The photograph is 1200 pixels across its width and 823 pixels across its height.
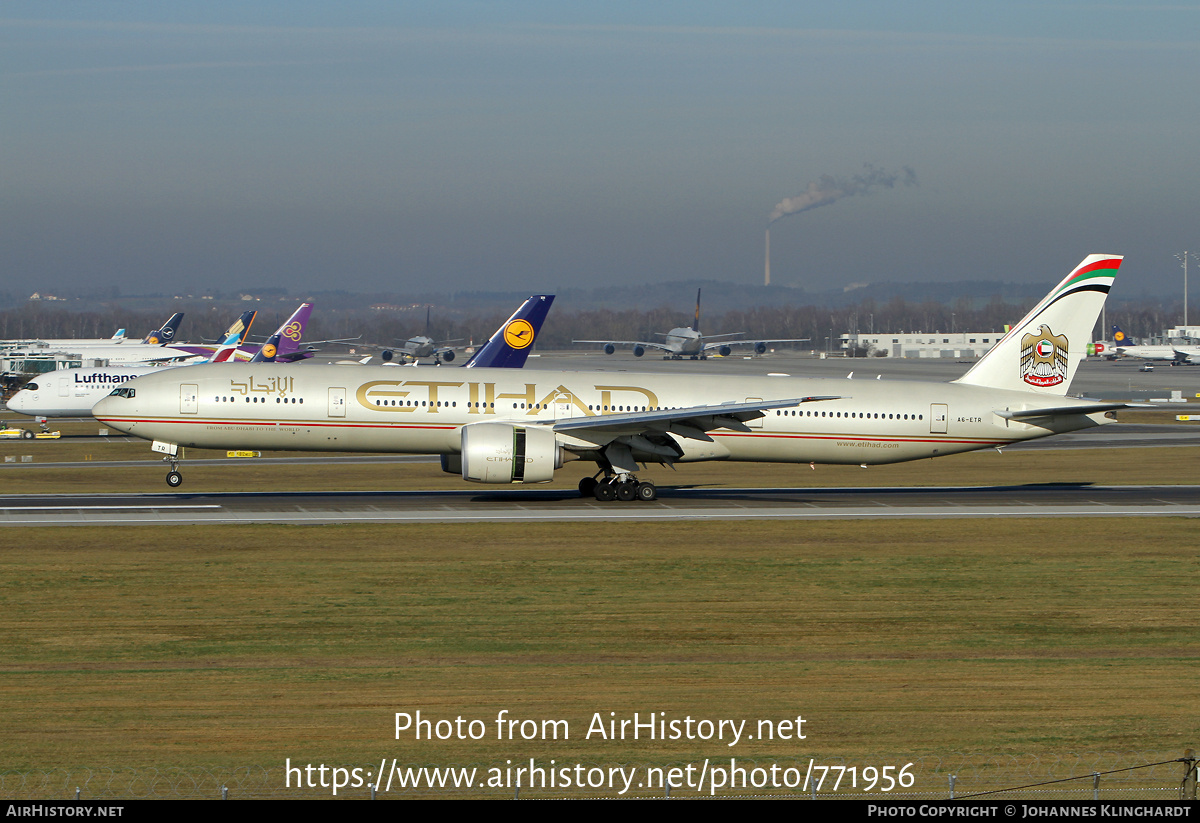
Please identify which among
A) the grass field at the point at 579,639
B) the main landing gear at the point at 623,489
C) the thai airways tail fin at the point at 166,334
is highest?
the thai airways tail fin at the point at 166,334

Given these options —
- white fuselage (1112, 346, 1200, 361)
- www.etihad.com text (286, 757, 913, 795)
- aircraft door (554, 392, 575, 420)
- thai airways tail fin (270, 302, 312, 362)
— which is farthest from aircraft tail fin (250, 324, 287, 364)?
white fuselage (1112, 346, 1200, 361)

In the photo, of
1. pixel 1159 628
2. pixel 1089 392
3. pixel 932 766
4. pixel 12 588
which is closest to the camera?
pixel 932 766

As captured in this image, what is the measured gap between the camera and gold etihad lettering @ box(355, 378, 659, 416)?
1606 inches

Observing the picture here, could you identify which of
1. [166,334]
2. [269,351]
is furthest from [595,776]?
[166,334]

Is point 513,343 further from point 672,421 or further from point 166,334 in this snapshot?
point 166,334

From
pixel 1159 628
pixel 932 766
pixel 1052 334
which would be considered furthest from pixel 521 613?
pixel 1052 334

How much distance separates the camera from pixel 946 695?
1906 cm

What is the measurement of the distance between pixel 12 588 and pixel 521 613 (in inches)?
465

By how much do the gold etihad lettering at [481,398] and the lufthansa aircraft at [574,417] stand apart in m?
0.05

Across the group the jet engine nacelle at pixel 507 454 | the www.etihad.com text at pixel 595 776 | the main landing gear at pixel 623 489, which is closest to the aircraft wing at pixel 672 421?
the jet engine nacelle at pixel 507 454

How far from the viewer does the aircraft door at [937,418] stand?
4416 cm

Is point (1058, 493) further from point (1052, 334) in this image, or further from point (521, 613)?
point (521, 613)

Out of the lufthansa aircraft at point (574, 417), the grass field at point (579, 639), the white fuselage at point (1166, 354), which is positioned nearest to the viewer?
the grass field at point (579, 639)

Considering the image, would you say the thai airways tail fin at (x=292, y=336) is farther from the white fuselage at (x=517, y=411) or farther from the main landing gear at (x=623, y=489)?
the main landing gear at (x=623, y=489)
